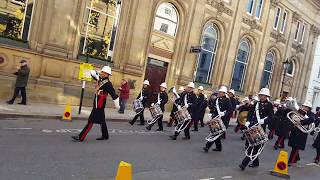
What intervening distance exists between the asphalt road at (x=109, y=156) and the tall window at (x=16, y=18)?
5.18 metres

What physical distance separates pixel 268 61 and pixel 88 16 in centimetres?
1969

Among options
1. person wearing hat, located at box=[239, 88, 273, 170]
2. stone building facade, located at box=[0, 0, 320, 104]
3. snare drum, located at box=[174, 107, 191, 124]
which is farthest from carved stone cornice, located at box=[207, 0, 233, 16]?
person wearing hat, located at box=[239, 88, 273, 170]

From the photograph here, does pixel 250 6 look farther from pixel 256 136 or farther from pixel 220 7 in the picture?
pixel 256 136

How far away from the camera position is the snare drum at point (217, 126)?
1121 cm

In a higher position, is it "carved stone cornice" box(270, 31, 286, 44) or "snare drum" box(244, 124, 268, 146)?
"carved stone cornice" box(270, 31, 286, 44)

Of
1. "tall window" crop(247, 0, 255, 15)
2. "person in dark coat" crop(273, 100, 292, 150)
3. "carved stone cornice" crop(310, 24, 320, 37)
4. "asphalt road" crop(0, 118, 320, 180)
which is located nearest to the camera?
"asphalt road" crop(0, 118, 320, 180)

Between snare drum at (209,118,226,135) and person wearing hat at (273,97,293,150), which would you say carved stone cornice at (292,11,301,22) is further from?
snare drum at (209,118,226,135)

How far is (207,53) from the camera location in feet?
88.1

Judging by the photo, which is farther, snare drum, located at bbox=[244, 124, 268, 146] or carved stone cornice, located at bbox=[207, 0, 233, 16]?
carved stone cornice, located at bbox=[207, 0, 233, 16]

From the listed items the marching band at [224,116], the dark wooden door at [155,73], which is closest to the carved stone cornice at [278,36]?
the dark wooden door at [155,73]

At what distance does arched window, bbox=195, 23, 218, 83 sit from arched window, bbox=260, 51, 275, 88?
26.8ft

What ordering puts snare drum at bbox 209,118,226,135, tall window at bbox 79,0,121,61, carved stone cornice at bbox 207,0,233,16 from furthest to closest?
1. carved stone cornice at bbox 207,0,233,16
2. tall window at bbox 79,0,121,61
3. snare drum at bbox 209,118,226,135

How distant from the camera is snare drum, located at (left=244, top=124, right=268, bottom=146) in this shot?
9859 millimetres

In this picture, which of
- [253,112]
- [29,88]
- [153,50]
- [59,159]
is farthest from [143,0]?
[59,159]
